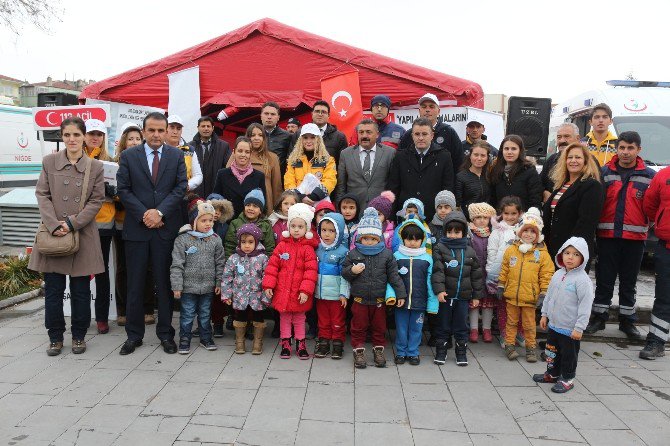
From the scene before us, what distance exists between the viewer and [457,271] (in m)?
4.61

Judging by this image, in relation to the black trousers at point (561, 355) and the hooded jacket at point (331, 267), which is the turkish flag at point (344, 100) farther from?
the black trousers at point (561, 355)

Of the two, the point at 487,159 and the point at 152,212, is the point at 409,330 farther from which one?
the point at 152,212

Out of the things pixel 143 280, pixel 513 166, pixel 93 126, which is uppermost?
pixel 93 126

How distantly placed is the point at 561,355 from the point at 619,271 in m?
1.76

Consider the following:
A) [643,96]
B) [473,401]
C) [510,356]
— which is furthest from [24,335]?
[643,96]

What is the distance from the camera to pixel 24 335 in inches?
209

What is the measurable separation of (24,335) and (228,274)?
2.43 meters

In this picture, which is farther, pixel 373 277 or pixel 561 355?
pixel 373 277

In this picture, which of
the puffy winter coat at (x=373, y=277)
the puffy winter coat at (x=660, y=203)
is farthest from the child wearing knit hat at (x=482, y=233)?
the puffy winter coat at (x=660, y=203)

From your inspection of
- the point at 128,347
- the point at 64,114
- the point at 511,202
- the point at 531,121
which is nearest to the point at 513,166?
the point at 511,202

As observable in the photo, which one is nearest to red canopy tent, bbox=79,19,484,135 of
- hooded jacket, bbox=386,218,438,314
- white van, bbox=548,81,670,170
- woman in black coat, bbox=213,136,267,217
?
woman in black coat, bbox=213,136,267,217

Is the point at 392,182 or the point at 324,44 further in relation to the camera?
the point at 324,44

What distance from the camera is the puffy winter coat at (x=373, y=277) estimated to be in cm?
448

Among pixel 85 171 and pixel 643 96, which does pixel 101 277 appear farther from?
pixel 643 96
